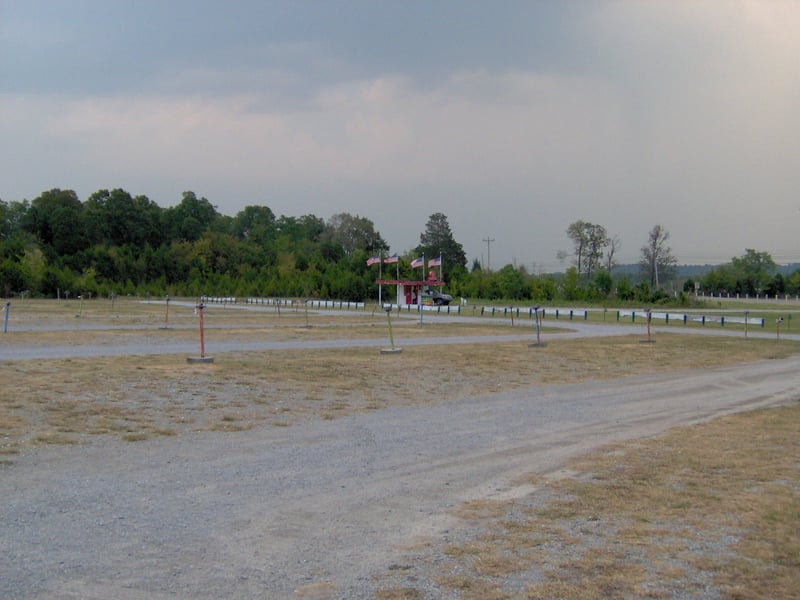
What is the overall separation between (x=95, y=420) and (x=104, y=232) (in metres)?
102

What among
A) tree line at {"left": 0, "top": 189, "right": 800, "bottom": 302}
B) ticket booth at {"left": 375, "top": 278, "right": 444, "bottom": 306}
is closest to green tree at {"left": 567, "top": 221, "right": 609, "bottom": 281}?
tree line at {"left": 0, "top": 189, "right": 800, "bottom": 302}

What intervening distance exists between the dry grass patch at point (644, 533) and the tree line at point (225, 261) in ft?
210

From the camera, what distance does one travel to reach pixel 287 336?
27906 millimetres

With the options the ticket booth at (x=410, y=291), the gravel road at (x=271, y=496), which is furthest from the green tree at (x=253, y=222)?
the gravel road at (x=271, y=496)

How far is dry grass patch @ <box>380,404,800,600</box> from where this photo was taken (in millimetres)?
4715

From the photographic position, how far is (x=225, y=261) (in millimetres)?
106250

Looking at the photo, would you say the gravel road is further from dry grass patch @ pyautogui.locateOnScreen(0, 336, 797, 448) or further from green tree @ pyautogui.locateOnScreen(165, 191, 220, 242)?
green tree @ pyautogui.locateOnScreen(165, 191, 220, 242)

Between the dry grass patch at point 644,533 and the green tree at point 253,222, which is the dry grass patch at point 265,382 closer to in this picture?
the dry grass patch at point 644,533

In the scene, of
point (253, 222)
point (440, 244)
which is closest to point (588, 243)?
point (440, 244)

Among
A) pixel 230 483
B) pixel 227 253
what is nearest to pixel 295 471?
pixel 230 483

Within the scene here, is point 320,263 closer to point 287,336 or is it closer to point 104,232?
point 104,232

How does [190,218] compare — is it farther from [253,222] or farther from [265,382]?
[265,382]

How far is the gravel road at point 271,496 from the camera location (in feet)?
15.9

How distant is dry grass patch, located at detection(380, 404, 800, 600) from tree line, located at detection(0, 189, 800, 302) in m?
63.9
